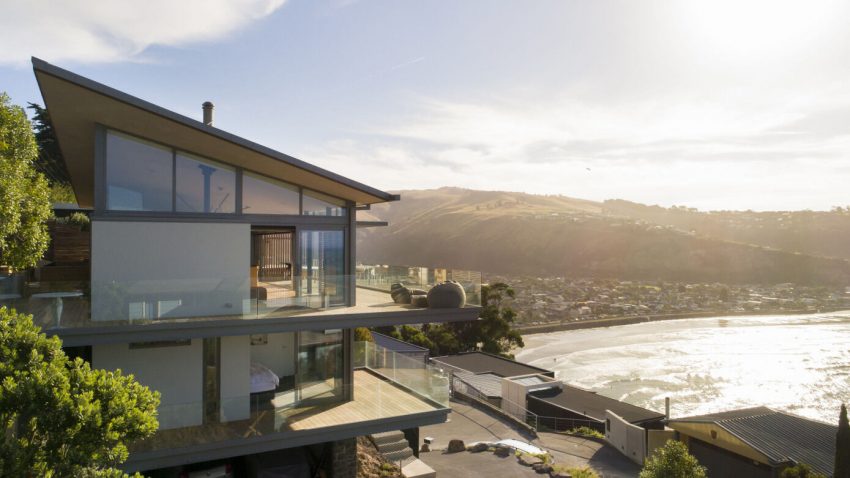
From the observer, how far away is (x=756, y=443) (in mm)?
20906

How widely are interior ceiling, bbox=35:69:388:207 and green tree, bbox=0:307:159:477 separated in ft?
17.7

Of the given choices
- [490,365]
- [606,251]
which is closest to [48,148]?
[490,365]

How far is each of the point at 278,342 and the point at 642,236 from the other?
133831 millimetres

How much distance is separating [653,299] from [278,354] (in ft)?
302

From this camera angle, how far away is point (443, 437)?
22641mm

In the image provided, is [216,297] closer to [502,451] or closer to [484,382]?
[502,451]

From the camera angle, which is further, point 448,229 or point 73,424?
point 448,229

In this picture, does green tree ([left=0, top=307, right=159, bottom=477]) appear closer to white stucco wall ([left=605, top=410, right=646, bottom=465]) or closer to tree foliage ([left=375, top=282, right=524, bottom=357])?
white stucco wall ([left=605, top=410, right=646, bottom=465])

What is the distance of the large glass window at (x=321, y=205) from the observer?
1434 cm

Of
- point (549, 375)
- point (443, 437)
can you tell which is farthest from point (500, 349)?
point (443, 437)

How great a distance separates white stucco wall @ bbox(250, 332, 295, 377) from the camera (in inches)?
512

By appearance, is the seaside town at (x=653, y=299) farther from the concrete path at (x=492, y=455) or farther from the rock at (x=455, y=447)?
the rock at (x=455, y=447)

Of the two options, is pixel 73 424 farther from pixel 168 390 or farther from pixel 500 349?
pixel 500 349

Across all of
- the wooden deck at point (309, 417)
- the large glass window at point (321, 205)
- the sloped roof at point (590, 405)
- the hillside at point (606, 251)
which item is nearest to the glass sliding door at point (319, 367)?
the wooden deck at point (309, 417)
